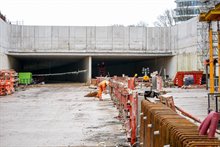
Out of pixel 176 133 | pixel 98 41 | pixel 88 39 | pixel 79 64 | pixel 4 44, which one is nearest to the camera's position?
pixel 176 133

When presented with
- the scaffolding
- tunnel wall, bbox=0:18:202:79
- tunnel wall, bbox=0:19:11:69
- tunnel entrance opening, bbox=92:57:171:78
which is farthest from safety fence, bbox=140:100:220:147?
tunnel entrance opening, bbox=92:57:171:78

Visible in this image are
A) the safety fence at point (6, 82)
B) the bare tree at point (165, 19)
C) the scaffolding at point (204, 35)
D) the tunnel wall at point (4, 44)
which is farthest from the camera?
the bare tree at point (165, 19)

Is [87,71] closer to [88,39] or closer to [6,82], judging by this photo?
[88,39]

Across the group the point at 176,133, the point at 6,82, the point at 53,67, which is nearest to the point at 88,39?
the point at 53,67

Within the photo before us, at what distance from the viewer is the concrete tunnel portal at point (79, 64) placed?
5241 centimetres

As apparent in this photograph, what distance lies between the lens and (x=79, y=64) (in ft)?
193

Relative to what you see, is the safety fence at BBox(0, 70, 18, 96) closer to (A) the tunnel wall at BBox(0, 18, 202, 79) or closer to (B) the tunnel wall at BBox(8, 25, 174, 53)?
(A) the tunnel wall at BBox(0, 18, 202, 79)

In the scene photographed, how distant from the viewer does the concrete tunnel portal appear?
52.4 metres

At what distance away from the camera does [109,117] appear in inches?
541

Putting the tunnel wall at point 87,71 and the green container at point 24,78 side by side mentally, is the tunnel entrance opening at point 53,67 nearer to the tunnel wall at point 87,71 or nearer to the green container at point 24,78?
the tunnel wall at point 87,71

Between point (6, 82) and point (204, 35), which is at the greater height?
point (204, 35)

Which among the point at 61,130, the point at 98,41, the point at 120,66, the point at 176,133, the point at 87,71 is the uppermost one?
the point at 98,41

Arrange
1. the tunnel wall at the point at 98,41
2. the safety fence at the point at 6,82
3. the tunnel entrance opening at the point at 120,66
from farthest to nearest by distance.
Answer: the tunnel entrance opening at the point at 120,66 < the tunnel wall at the point at 98,41 < the safety fence at the point at 6,82

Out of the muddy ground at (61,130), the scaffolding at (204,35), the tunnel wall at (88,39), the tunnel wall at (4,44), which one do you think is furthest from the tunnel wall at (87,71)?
the muddy ground at (61,130)
